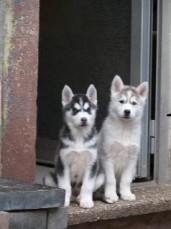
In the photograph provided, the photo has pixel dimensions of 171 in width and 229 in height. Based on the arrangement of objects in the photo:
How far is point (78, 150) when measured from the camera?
5.33m

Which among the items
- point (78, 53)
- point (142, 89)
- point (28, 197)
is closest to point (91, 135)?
point (142, 89)

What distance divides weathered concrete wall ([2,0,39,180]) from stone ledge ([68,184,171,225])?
49 centimetres

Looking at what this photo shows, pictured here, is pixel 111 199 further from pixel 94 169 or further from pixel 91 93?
pixel 91 93

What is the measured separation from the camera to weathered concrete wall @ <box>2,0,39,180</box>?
519 cm

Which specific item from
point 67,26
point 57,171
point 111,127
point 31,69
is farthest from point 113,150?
point 67,26

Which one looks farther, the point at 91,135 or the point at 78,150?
the point at 91,135

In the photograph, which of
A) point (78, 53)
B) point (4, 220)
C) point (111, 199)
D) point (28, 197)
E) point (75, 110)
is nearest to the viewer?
point (4, 220)

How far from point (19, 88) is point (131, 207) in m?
1.34

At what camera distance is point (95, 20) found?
271 inches

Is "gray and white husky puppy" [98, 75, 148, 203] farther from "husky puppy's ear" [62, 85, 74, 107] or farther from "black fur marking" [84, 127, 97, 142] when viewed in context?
"husky puppy's ear" [62, 85, 74, 107]

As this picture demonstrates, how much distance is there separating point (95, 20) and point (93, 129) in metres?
1.76

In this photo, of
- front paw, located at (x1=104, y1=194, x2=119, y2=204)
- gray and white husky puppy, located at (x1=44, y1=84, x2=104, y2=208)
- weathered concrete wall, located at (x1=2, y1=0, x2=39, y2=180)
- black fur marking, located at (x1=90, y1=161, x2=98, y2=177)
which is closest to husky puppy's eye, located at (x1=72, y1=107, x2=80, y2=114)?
gray and white husky puppy, located at (x1=44, y1=84, x2=104, y2=208)

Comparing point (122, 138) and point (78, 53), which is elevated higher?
point (78, 53)

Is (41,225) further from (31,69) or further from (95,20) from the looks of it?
(95,20)
